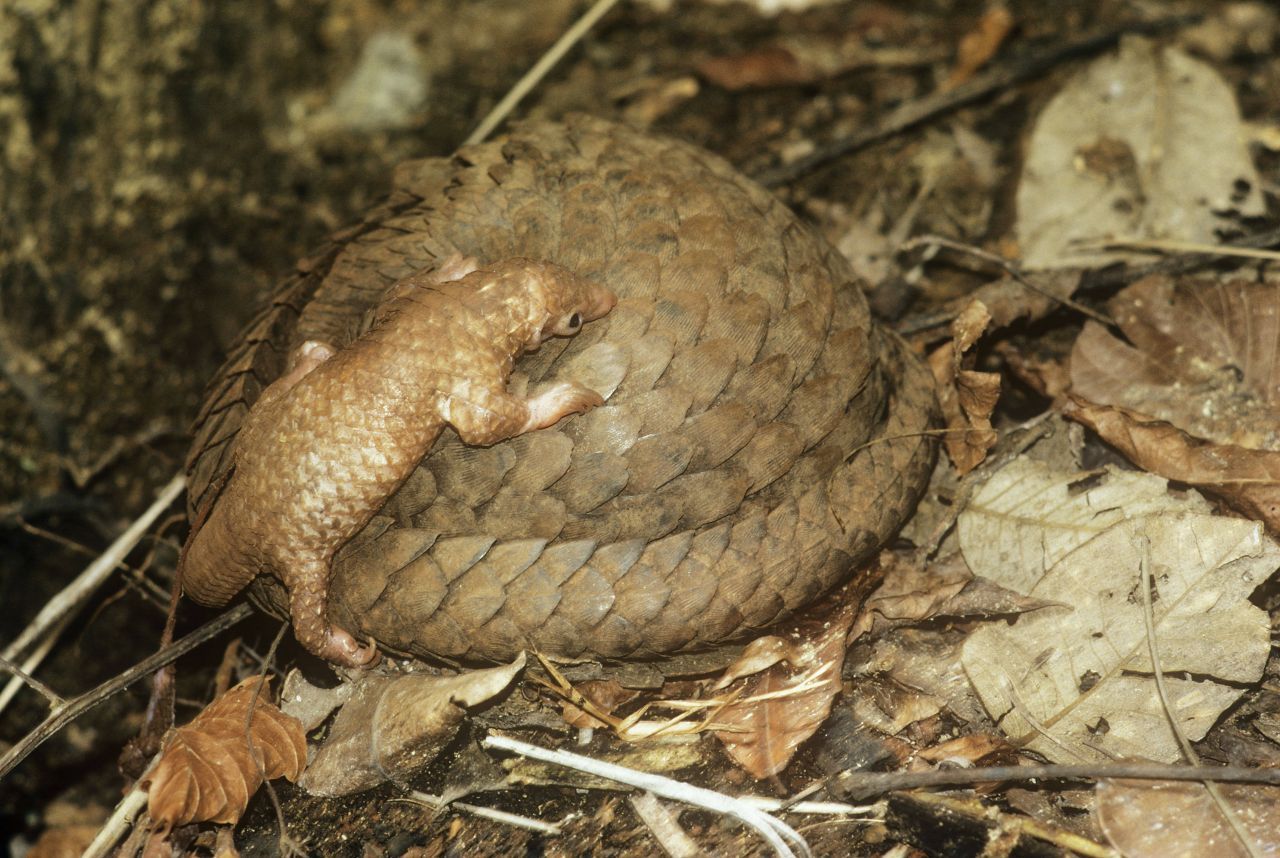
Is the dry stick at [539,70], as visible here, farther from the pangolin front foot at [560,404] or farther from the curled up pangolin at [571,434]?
the pangolin front foot at [560,404]

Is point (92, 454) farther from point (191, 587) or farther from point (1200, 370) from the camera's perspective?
point (1200, 370)

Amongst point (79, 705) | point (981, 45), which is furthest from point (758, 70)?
point (79, 705)

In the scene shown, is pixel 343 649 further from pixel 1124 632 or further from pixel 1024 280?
pixel 1024 280

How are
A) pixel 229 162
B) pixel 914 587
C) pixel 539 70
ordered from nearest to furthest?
pixel 914 587 → pixel 539 70 → pixel 229 162

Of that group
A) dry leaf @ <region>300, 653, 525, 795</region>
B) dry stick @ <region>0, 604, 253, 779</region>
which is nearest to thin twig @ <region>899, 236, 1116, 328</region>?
dry leaf @ <region>300, 653, 525, 795</region>

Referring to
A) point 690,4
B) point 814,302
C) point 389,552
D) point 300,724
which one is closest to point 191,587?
Result: point 300,724

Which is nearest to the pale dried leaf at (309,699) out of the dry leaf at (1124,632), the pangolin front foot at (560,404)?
the pangolin front foot at (560,404)
